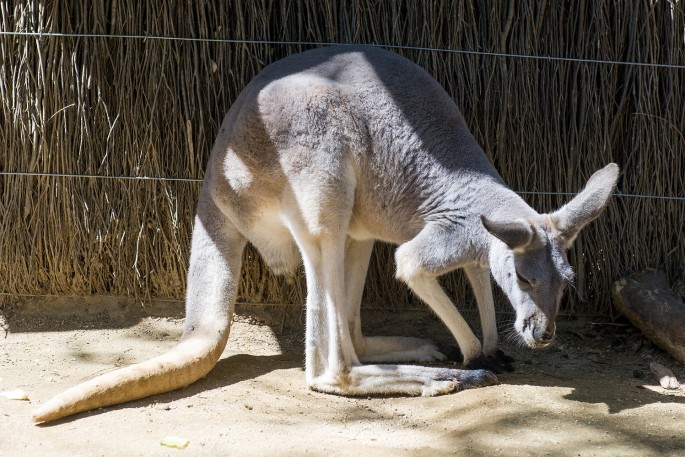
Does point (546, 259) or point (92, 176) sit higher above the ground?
point (92, 176)

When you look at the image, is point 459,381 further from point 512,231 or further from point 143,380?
point 143,380

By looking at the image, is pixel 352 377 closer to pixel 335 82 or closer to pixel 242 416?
pixel 242 416

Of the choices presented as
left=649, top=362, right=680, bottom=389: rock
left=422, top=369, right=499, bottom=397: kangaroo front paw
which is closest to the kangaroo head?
left=422, top=369, right=499, bottom=397: kangaroo front paw

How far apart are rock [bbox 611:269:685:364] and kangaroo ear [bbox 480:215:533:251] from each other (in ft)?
4.30

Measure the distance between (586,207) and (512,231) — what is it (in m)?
0.39

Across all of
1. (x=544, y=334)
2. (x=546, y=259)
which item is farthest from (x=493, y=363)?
(x=546, y=259)

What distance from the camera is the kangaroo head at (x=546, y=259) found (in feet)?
12.0

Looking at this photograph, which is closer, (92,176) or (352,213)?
(352,213)

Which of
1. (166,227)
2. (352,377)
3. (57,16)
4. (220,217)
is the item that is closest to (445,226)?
(352,377)

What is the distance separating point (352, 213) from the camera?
4.29 metres

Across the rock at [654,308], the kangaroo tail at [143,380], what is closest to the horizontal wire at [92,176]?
the kangaroo tail at [143,380]

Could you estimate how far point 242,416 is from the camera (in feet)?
11.8

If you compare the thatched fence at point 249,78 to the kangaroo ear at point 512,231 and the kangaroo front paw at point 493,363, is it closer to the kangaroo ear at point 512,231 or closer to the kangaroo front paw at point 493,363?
the kangaroo front paw at point 493,363

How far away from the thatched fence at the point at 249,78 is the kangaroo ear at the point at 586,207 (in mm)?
1065
